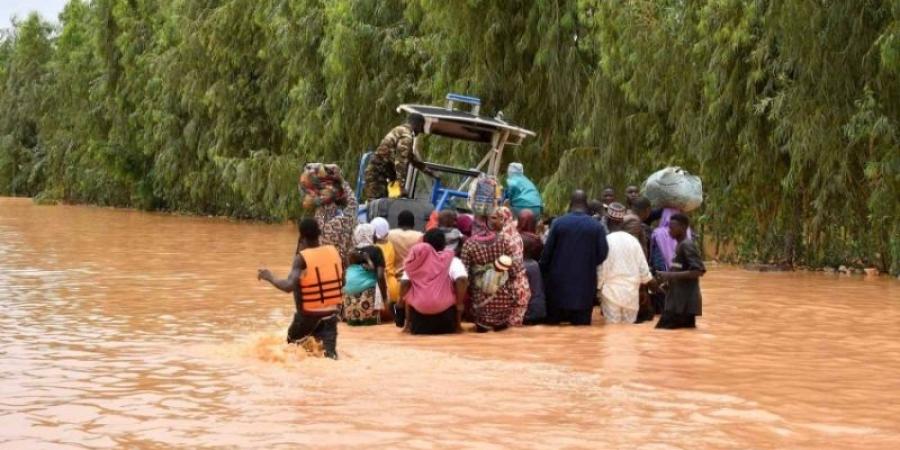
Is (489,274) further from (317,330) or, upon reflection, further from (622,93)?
(622,93)

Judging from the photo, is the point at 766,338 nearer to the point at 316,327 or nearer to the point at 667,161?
the point at 316,327

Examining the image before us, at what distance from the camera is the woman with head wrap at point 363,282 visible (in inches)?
588

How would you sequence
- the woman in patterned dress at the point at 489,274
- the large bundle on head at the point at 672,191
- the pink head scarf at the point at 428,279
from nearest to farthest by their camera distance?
1. the pink head scarf at the point at 428,279
2. the woman in patterned dress at the point at 489,274
3. the large bundle on head at the point at 672,191

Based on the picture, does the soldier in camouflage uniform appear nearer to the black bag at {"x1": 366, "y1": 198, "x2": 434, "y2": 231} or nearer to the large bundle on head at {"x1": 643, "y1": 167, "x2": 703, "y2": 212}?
the black bag at {"x1": 366, "y1": 198, "x2": 434, "y2": 231}

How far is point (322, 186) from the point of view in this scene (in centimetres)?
1527

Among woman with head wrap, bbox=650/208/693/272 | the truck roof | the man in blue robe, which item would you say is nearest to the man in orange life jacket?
the man in blue robe

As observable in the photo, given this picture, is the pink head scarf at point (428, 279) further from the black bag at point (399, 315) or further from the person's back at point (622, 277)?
the person's back at point (622, 277)

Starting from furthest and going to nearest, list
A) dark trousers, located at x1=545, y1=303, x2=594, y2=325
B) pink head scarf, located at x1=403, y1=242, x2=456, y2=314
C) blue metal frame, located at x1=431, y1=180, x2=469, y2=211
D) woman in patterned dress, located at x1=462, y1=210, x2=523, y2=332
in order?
1. blue metal frame, located at x1=431, y1=180, x2=469, y2=211
2. dark trousers, located at x1=545, y1=303, x2=594, y2=325
3. woman in patterned dress, located at x1=462, y1=210, x2=523, y2=332
4. pink head scarf, located at x1=403, y1=242, x2=456, y2=314

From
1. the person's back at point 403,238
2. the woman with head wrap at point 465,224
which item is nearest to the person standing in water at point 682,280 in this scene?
the woman with head wrap at point 465,224

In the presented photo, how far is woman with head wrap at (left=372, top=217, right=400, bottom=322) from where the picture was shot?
15.1 meters

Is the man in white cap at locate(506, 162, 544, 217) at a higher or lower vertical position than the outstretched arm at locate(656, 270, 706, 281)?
higher

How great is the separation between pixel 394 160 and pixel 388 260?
215cm

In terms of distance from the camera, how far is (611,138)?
25984mm

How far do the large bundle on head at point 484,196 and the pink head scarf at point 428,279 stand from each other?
920mm
